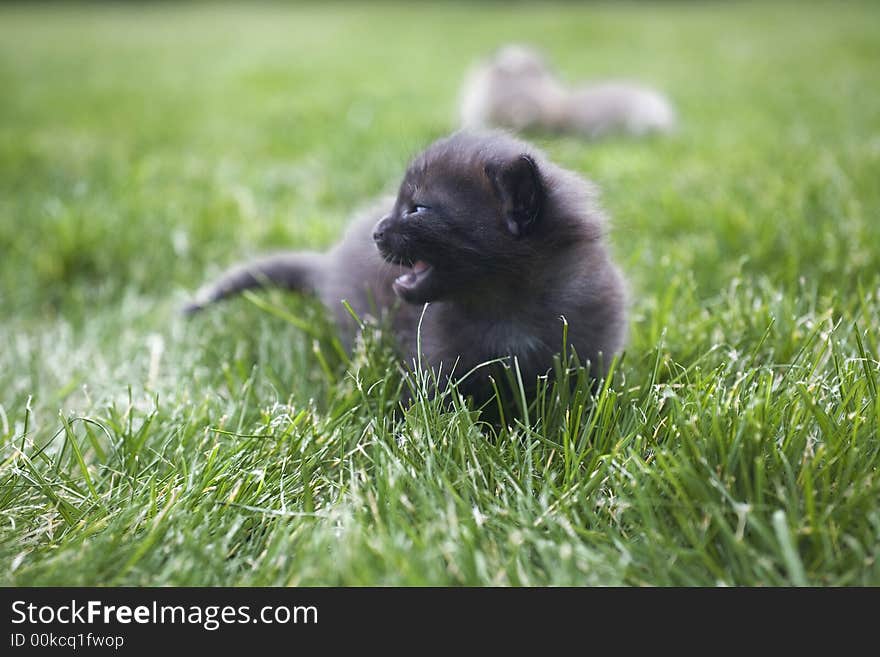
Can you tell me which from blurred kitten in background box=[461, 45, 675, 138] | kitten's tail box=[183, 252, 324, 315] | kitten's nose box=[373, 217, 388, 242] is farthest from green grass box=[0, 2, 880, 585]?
blurred kitten in background box=[461, 45, 675, 138]

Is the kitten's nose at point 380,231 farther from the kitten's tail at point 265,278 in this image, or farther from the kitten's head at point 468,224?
the kitten's tail at point 265,278

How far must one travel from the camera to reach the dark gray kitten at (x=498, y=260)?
1.97 meters

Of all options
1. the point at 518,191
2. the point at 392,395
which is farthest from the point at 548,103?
the point at 392,395

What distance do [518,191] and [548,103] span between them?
550 centimetres

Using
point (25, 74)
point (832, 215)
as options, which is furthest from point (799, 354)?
point (25, 74)

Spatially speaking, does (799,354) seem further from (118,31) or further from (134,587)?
(118,31)

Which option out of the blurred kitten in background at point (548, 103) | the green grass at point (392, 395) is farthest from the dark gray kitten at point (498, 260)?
the blurred kitten in background at point (548, 103)

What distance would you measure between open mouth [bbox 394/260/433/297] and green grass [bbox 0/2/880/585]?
0.22 meters

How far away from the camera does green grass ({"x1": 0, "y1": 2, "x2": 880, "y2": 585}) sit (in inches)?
57.6

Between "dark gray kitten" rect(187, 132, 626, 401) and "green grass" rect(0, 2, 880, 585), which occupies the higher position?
"dark gray kitten" rect(187, 132, 626, 401)

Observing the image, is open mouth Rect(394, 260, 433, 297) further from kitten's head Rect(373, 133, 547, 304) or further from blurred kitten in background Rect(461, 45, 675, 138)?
blurred kitten in background Rect(461, 45, 675, 138)

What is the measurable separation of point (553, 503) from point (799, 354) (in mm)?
863

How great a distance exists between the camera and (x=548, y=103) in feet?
23.1

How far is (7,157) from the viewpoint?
476 cm
